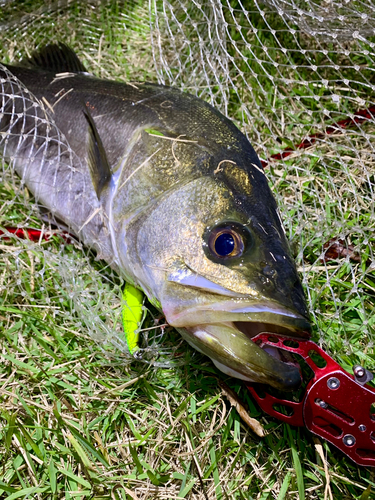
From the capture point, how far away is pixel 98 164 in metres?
2.58

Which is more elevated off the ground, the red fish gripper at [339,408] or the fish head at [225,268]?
the fish head at [225,268]

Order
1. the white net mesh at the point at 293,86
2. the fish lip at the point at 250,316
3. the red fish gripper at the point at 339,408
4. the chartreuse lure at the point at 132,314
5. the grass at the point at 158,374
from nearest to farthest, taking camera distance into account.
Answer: the fish lip at the point at 250,316 < the red fish gripper at the point at 339,408 < the grass at the point at 158,374 < the chartreuse lure at the point at 132,314 < the white net mesh at the point at 293,86

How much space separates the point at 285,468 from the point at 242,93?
266 centimetres

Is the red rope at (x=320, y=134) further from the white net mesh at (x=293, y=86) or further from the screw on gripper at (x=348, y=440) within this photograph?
the screw on gripper at (x=348, y=440)

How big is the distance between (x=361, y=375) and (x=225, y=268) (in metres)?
0.86

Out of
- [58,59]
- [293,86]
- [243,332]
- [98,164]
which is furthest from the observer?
[293,86]

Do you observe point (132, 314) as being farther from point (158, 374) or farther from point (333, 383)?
point (333, 383)

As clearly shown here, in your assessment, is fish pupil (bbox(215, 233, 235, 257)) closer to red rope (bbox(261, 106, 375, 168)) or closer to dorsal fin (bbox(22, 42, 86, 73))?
red rope (bbox(261, 106, 375, 168))

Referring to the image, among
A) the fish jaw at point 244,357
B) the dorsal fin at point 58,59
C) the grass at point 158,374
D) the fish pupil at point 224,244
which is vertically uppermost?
the dorsal fin at point 58,59

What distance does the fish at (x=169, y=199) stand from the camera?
77.2 inches

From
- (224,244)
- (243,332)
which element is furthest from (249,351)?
(224,244)

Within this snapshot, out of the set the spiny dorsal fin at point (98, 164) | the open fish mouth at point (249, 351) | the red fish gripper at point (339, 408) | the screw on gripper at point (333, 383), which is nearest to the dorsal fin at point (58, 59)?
the spiny dorsal fin at point (98, 164)

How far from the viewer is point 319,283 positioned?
2.86 meters

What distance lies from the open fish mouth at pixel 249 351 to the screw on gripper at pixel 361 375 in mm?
365
